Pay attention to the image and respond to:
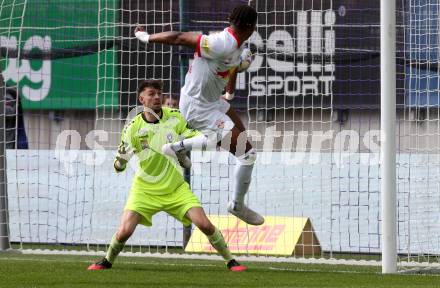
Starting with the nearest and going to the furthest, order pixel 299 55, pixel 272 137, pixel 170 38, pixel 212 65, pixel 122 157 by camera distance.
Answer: pixel 170 38 < pixel 212 65 < pixel 122 157 < pixel 299 55 < pixel 272 137

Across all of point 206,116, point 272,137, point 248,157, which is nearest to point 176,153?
point 206,116

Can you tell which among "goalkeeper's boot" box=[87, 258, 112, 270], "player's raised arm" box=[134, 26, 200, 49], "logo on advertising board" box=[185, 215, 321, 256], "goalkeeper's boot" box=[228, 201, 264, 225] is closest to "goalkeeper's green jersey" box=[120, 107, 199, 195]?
"goalkeeper's boot" box=[87, 258, 112, 270]

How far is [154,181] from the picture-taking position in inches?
486

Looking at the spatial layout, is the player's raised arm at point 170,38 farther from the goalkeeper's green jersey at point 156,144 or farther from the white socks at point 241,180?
the goalkeeper's green jersey at point 156,144

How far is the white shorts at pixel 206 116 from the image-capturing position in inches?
440

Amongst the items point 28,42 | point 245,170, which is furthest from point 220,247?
point 28,42

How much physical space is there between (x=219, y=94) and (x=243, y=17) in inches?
38.1

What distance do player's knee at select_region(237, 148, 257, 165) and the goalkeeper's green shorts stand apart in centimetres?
99

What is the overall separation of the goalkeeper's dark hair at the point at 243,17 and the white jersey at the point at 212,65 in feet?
0.40

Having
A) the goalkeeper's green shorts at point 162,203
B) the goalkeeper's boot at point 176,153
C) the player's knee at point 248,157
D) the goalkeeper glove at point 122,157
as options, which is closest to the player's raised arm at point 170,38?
the goalkeeper's boot at point 176,153

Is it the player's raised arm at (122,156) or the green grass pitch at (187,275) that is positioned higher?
the player's raised arm at (122,156)

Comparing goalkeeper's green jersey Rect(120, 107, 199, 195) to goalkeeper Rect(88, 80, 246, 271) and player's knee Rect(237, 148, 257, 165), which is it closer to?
goalkeeper Rect(88, 80, 246, 271)

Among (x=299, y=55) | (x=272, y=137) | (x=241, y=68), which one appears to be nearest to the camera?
(x=241, y=68)

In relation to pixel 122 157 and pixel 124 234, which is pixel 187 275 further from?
pixel 122 157
